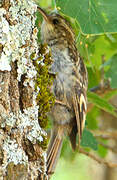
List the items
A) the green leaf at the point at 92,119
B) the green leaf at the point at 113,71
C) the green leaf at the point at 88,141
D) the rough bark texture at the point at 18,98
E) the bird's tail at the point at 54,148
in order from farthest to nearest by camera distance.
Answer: the green leaf at the point at 92,119, the green leaf at the point at 113,71, the green leaf at the point at 88,141, the bird's tail at the point at 54,148, the rough bark texture at the point at 18,98

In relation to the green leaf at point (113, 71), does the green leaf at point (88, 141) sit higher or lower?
lower

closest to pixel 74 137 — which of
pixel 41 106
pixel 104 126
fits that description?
pixel 41 106

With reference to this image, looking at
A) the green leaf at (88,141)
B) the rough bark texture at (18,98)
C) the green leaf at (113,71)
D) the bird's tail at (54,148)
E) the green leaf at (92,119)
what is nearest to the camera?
the rough bark texture at (18,98)

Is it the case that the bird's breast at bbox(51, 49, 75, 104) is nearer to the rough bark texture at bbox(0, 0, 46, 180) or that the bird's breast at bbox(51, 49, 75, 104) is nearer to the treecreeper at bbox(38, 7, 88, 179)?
the treecreeper at bbox(38, 7, 88, 179)

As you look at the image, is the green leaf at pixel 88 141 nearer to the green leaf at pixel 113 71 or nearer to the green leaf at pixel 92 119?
the green leaf at pixel 113 71

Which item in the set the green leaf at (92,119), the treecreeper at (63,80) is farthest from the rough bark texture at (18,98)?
the green leaf at (92,119)

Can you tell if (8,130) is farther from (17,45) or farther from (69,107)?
(69,107)

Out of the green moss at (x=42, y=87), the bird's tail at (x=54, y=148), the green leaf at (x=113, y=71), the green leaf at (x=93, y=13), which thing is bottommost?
the bird's tail at (x=54, y=148)
